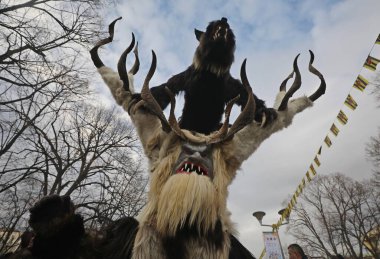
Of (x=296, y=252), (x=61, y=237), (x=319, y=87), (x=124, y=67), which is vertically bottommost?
(x=61, y=237)

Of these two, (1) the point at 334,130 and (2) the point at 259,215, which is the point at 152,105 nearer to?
(1) the point at 334,130

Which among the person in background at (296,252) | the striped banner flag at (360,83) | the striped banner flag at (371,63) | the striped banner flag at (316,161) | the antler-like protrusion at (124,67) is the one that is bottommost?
the person in background at (296,252)

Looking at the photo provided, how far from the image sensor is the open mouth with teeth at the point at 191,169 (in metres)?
2.01

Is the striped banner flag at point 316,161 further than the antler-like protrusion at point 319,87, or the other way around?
the striped banner flag at point 316,161

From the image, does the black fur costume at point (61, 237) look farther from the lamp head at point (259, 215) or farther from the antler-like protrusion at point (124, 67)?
the lamp head at point (259, 215)

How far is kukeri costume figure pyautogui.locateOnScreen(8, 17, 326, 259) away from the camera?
1791 mm

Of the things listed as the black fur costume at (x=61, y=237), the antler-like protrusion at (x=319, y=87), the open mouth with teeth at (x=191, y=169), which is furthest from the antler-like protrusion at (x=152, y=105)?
the antler-like protrusion at (x=319, y=87)

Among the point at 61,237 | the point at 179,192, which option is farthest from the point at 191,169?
the point at 61,237

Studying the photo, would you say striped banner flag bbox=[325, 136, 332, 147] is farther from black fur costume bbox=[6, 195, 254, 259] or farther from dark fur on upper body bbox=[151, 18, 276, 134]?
black fur costume bbox=[6, 195, 254, 259]

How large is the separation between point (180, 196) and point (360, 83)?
237 inches

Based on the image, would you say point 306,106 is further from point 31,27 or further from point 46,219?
point 31,27

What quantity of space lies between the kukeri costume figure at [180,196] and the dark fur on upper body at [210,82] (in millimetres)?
458

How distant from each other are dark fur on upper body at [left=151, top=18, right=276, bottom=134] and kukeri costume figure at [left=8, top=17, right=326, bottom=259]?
46cm

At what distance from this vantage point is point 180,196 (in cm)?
183
